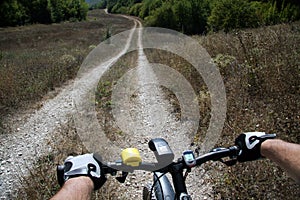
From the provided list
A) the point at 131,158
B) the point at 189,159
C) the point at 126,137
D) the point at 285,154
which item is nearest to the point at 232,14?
the point at 126,137

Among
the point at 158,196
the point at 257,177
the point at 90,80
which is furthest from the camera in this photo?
the point at 90,80

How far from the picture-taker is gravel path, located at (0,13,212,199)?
159 inches

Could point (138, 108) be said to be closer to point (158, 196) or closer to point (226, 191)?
point (226, 191)

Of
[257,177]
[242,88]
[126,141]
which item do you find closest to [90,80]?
[126,141]

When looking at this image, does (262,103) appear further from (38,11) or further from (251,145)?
(38,11)

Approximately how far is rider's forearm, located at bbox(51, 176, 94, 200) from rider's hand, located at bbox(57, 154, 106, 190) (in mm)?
27

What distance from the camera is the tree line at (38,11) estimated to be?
59875 mm

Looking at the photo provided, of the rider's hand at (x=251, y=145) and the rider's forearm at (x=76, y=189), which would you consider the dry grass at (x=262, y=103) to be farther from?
the rider's forearm at (x=76, y=189)

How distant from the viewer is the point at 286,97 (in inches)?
175

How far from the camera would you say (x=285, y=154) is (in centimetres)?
155

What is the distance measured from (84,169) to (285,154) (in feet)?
3.84

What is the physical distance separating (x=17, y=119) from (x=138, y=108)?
3.31 meters

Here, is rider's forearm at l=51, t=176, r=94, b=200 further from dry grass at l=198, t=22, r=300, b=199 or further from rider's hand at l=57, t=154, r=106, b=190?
Answer: dry grass at l=198, t=22, r=300, b=199

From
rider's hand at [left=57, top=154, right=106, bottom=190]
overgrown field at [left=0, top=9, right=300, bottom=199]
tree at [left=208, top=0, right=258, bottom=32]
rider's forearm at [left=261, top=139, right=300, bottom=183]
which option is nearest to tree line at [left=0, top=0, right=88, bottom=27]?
tree at [left=208, top=0, right=258, bottom=32]
